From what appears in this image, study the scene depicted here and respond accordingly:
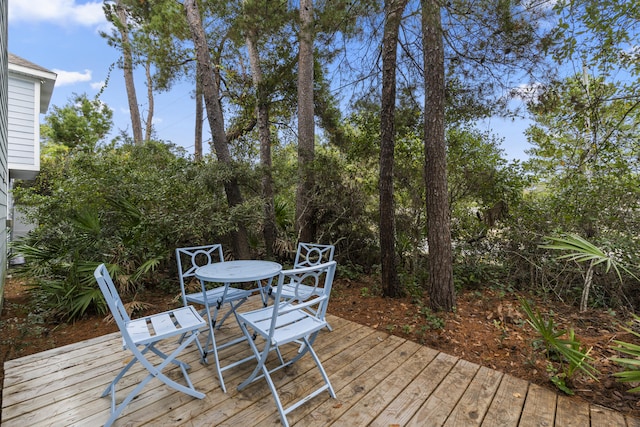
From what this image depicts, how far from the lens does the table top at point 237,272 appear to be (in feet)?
7.06

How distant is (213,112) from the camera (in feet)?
14.4

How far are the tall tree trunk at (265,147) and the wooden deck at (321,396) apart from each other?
2708 mm

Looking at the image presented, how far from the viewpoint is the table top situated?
215 cm

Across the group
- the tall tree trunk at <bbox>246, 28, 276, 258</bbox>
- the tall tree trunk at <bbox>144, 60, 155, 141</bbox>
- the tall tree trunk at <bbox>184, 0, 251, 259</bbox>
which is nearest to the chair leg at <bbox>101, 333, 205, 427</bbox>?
the tall tree trunk at <bbox>184, 0, 251, 259</bbox>

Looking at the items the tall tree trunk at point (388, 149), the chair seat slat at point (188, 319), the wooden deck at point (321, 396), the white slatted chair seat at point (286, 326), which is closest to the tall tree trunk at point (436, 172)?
the tall tree trunk at point (388, 149)

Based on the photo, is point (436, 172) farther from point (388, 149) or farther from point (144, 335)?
point (144, 335)

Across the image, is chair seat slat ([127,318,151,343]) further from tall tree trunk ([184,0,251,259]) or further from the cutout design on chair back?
tall tree trunk ([184,0,251,259])

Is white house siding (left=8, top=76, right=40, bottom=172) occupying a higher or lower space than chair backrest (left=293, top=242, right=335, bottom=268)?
higher

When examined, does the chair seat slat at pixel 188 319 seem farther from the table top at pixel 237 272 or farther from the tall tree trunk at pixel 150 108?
the tall tree trunk at pixel 150 108

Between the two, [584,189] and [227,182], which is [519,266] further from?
[227,182]

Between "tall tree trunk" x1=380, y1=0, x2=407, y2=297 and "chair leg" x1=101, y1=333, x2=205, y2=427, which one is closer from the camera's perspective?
"chair leg" x1=101, y1=333, x2=205, y2=427

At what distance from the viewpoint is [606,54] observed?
336cm

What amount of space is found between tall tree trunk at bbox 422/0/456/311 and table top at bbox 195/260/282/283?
1.93 metres

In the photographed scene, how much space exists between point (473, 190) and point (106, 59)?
9421 millimetres
